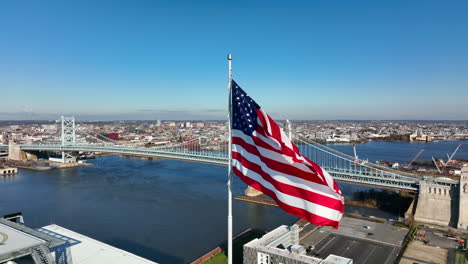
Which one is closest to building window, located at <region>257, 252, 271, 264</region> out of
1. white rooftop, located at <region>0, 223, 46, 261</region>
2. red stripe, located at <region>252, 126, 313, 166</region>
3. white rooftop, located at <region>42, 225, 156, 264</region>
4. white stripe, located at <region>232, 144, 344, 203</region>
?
white rooftop, located at <region>42, 225, 156, 264</region>

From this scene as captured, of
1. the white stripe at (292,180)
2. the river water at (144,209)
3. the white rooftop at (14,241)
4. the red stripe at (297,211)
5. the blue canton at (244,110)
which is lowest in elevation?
the river water at (144,209)

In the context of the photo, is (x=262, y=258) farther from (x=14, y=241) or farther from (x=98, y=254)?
(x=14, y=241)

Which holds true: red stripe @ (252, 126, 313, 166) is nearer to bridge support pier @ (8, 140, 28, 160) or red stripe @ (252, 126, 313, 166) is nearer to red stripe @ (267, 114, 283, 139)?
red stripe @ (267, 114, 283, 139)

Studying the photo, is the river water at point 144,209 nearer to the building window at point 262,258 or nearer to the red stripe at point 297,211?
the building window at point 262,258

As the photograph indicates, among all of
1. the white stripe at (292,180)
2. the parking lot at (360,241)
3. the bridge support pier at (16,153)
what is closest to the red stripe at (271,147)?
the white stripe at (292,180)

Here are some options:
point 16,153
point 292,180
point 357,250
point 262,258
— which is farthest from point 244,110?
point 16,153

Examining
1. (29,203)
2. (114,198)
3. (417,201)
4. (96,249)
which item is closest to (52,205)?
(29,203)
